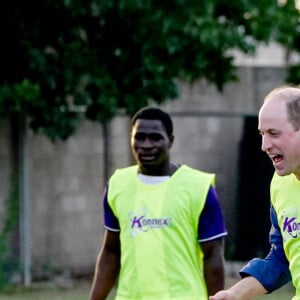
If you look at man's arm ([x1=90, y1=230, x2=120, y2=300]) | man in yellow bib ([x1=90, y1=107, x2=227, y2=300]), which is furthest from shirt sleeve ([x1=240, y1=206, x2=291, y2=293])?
man's arm ([x1=90, y1=230, x2=120, y2=300])

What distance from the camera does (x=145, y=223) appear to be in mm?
7367

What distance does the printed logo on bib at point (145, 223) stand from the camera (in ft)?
24.2

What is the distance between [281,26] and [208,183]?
19.2ft

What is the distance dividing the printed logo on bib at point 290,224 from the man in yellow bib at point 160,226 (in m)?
1.77

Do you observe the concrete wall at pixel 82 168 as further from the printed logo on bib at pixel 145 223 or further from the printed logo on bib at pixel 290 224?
the printed logo on bib at pixel 290 224

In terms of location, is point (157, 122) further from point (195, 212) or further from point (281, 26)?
point (281, 26)

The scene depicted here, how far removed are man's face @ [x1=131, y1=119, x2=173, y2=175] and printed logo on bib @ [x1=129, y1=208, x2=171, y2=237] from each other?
311mm

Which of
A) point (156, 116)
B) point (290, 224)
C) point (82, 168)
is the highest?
point (156, 116)

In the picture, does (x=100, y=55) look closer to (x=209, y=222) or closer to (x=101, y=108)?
(x=101, y=108)

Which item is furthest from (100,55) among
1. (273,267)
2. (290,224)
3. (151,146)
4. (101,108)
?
(290,224)

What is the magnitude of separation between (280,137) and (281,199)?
0.48m

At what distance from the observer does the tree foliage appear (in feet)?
42.4

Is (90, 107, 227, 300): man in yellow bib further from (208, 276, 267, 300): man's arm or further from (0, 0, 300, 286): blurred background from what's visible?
(0, 0, 300, 286): blurred background

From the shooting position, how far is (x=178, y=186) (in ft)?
24.5
